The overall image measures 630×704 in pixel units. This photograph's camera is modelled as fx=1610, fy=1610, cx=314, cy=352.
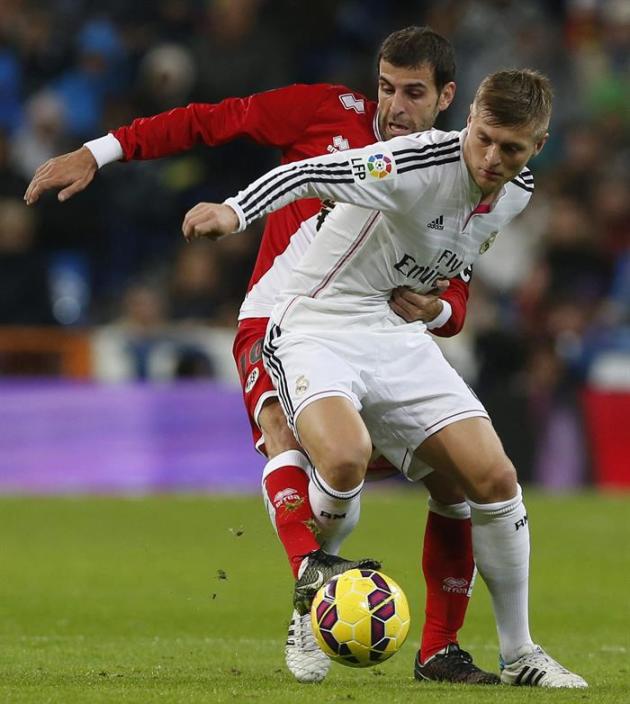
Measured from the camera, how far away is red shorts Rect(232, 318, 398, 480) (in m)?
6.33

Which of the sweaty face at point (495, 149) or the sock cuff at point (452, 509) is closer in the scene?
the sweaty face at point (495, 149)

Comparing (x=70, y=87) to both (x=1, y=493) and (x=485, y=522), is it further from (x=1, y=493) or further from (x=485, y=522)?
(x=485, y=522)

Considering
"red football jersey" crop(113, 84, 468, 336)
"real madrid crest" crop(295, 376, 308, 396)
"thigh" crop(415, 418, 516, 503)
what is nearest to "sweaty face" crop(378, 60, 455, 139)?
"red football jersey" crop(113, 84, 468, 336)

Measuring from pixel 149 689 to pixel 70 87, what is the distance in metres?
11.5

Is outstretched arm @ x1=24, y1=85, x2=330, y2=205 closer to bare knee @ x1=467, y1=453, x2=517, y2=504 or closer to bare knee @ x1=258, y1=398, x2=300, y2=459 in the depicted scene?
bare knee @ x1=258, y1=398, x2=300, y2=459

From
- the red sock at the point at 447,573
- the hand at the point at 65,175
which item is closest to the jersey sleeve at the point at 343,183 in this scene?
the hand at the point at 65,175

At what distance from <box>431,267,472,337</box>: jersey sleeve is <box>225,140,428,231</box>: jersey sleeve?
80 cm

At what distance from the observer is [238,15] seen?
15.5 meters

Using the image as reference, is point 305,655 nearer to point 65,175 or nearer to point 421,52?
point 65,175

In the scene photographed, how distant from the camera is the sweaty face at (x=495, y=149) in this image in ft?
18.4

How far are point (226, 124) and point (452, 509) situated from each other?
1779mm

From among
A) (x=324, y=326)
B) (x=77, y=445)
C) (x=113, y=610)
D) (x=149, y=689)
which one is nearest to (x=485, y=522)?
(x=324, y=326)

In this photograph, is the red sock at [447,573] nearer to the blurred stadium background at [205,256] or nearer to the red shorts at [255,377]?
the red shorts at [255,377]

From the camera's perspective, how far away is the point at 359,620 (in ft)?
17.6
